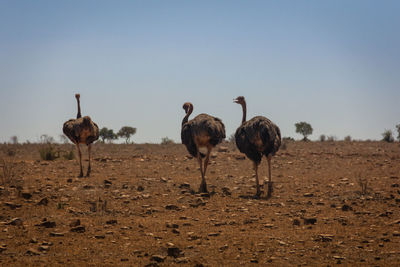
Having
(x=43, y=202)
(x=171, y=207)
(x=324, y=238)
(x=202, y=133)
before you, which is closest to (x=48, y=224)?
(x=43, y=202)

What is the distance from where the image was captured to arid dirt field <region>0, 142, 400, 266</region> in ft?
21.8

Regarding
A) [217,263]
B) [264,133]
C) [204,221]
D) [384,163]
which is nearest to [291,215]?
[204,221]

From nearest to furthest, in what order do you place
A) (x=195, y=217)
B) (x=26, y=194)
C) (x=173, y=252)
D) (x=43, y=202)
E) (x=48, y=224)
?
(x=173, y=252) < (x=48, y=224) < (x=195, y=217) < (x=43, y=202) < (x=26, y=194)

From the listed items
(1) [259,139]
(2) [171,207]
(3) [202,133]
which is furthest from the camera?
(3) [202,133]

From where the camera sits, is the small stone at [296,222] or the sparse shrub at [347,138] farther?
the sparse shrub at [347,138]

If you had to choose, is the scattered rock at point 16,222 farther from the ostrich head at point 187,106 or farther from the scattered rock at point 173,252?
the ostrich head at point 187,106

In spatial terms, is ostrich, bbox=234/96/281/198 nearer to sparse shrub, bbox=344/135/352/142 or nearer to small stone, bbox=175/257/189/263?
small stone, bbox=175/257/189/263

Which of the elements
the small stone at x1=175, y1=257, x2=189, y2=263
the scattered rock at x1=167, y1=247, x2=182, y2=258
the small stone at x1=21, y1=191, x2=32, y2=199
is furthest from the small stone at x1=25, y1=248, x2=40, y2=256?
the small stone at x1=21, y1=191, x2=32, y2=199

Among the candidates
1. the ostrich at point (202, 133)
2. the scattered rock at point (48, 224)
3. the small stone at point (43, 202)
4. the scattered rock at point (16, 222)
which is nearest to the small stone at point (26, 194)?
the small stone at point (43, 202)

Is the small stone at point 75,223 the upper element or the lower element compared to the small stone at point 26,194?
lower

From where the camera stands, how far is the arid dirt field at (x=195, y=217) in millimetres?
6652

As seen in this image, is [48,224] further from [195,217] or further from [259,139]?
[259,139]

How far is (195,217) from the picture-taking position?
368 inches

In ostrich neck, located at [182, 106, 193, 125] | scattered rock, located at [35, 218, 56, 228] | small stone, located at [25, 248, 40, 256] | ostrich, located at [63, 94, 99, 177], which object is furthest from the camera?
ostrich, located at [63, 94, 99, 177]
